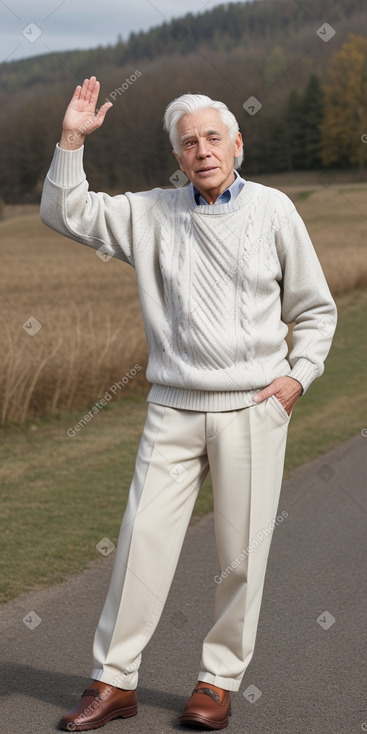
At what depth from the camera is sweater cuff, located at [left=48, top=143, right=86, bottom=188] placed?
334cm

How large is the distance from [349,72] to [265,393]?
8621cm

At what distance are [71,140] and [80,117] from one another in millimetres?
83

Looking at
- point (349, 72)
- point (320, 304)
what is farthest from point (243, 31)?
point (320, 304)

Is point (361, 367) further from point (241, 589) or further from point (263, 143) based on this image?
point (263, 143)

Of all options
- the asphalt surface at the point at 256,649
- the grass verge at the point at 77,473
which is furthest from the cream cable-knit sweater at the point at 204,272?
the grass verge at the point at 77,473

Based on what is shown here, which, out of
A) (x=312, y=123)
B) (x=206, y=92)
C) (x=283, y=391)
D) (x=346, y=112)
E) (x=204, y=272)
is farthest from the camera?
(x=346, y=112)

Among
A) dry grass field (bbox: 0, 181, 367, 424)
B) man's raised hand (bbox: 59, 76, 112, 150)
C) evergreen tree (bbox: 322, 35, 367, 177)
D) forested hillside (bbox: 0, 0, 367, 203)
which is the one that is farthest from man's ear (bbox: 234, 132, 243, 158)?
evergreen tree (bbox: 322, 35, 367, 177)

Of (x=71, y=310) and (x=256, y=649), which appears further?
(x=71, y=310)

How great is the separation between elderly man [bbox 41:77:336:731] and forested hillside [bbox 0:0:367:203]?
3.33 meters

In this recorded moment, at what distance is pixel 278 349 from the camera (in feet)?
11.7

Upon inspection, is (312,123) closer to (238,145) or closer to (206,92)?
(206,92)

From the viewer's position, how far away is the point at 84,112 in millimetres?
3377

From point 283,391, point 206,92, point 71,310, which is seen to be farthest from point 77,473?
point 206,92

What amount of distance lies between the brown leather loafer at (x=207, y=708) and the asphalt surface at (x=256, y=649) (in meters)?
0.05
